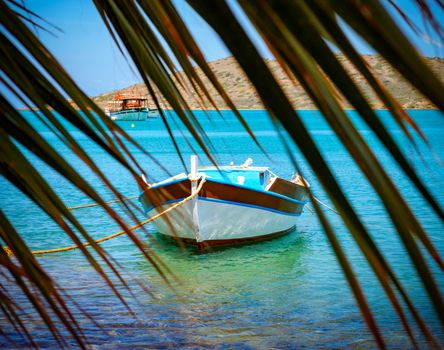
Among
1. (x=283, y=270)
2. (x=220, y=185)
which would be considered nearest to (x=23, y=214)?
(x=220, y=185)

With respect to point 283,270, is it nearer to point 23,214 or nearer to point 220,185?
point 220,185

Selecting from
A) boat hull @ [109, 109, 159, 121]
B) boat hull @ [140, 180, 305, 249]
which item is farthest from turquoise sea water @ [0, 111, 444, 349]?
boat hull @ [109, 109, 159, 121]

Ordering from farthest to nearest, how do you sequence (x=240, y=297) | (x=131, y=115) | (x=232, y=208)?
(x=131, y=115)
(x=232, y=208)
(x=240, y=297)

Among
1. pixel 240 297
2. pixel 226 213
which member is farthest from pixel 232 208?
pixel 240 297

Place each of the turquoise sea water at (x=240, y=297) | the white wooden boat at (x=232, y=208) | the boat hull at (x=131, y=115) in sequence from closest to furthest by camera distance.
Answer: the turquoise sea water at (x=240, y=297) < the white wooden boat at (x=232, y=208) < the boat hull at (x=131, y=115)

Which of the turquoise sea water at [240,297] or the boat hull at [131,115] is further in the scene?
the boat hull at [131,115]

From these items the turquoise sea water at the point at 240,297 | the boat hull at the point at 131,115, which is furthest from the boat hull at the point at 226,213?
the boat hull at the point at 131,115

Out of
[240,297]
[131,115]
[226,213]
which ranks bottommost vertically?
[131,115]

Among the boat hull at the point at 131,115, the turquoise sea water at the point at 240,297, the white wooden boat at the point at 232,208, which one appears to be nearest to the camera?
the turquoise sea water at the point at 240,297

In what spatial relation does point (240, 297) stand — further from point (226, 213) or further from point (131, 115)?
point (131, 115)

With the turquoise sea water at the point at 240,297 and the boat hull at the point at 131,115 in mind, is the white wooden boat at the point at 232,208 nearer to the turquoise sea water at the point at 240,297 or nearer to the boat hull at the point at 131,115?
the turquoise sea water at the point at 240,297

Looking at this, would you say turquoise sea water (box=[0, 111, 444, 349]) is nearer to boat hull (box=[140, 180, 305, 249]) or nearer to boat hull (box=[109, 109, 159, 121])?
boat hull (box=[140, 180, 305, 249])

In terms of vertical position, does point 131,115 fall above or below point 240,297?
below

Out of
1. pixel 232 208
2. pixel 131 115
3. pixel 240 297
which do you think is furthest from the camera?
pixel 131 115
